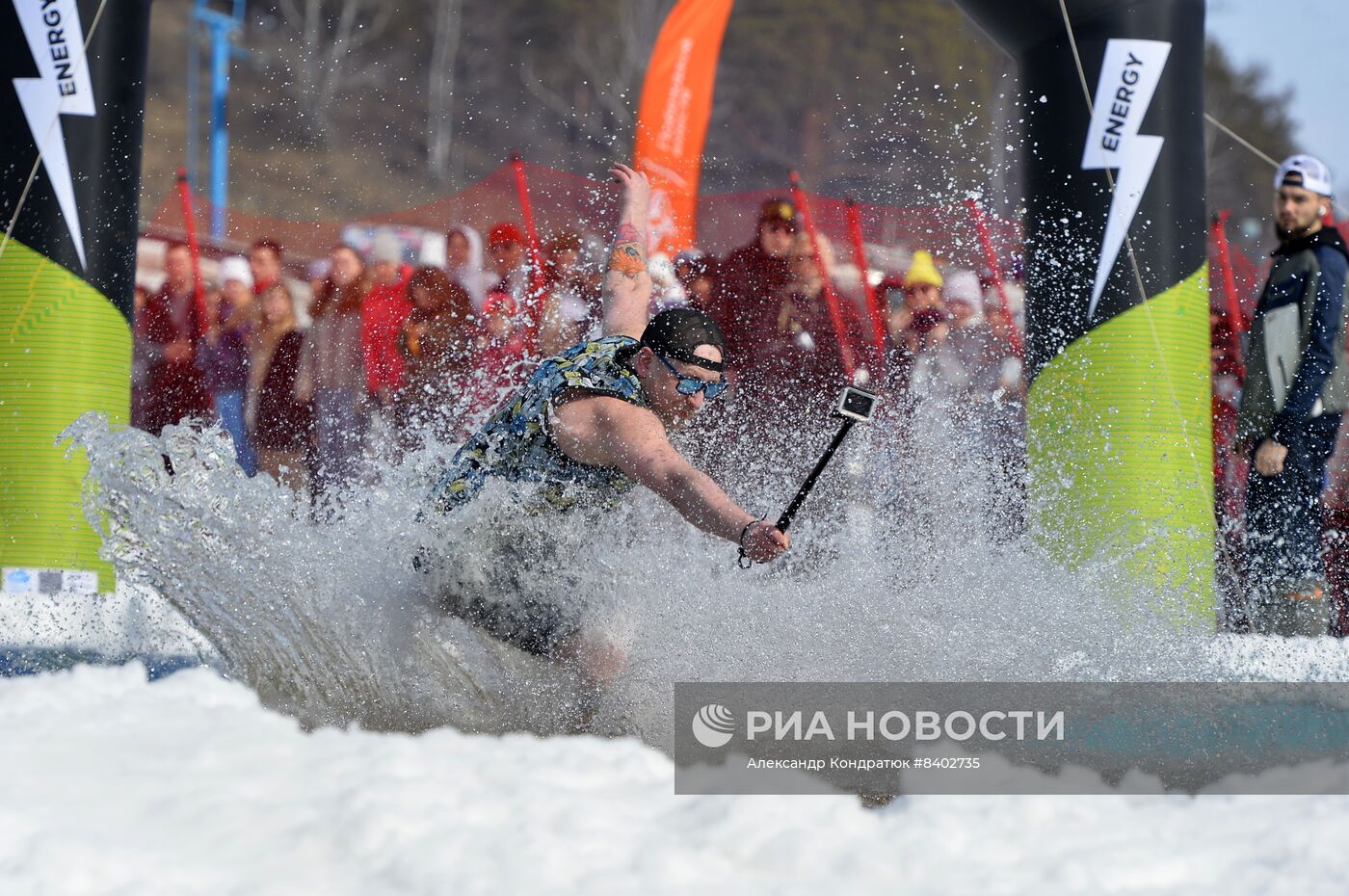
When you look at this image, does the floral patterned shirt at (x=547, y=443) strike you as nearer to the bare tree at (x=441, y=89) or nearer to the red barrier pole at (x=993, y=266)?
the red barrier pole at (x=993, y=266)

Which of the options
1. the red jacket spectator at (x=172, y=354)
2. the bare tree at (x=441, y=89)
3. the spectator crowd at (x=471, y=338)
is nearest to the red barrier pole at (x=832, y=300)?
the spectator crowd at (x=471, y=338)

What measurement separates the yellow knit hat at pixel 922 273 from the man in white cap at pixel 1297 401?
1477 millimetres

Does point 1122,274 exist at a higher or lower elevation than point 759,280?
higher

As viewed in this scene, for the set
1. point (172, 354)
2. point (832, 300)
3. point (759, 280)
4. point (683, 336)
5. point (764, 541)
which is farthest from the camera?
point (172, 354)

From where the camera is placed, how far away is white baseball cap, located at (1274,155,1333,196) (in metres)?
4.89

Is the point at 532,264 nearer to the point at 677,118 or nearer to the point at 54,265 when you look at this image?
the point at 677,118

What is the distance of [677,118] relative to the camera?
6.47 meters

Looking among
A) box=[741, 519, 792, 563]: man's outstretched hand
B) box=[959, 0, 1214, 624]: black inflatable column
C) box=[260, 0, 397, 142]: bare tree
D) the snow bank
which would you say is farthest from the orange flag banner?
box=[260, 0, 397, 142]: bare tree

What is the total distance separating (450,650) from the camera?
3779 millimetres

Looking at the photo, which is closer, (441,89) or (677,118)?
Answer: (677,118)

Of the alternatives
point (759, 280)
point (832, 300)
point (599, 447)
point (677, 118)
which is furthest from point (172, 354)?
point (599, 447)

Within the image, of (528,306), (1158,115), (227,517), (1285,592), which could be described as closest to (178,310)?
(528,306)

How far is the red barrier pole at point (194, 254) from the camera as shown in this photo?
697 cm

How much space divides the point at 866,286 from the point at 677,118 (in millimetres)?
1212
